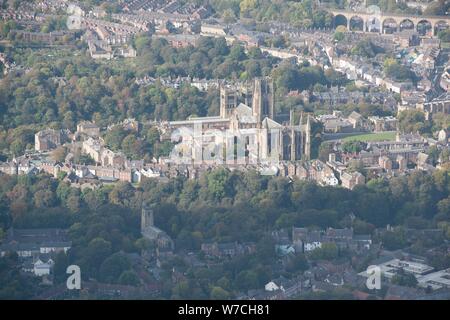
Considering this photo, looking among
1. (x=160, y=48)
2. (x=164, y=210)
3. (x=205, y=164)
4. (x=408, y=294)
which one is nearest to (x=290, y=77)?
(x=160, y=48)

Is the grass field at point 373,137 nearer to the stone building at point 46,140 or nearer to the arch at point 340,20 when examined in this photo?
the stone building at point 46,140

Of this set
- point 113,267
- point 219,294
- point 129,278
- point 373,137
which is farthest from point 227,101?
point 219,294

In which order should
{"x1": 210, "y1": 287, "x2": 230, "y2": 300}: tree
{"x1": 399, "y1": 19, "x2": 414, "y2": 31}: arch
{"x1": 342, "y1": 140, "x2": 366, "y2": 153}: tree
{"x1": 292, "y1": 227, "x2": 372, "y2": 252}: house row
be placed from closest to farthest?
{"x1": 210, "y1": 287, "x2": 230, "y2": 300}: tree
{"x1": 292, "y1": 227, "x2": 372, "y2": 252}: house row
{"x1": 342, "y1": 140, "x2": 366, "y2": 153}: tree
{"x1": 399, "y1": 19, "x2": 414, "y2": 31}: arch

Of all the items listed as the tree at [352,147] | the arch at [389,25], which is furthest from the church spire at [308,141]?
the arch at [389,25]

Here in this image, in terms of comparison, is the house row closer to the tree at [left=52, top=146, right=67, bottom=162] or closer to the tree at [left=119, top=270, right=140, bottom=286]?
the tree at [left=119, top=270, right=140, bottom=286]

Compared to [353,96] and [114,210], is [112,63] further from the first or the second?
[114,210]

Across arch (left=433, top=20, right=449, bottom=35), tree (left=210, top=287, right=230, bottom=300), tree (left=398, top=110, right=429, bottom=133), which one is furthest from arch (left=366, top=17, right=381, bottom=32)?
tree (left=210, top=287, right=230, bottom=300)

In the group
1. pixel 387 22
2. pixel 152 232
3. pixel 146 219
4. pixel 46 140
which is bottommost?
pixel 152 232

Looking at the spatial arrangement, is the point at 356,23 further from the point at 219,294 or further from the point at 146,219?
the point at 219,294
